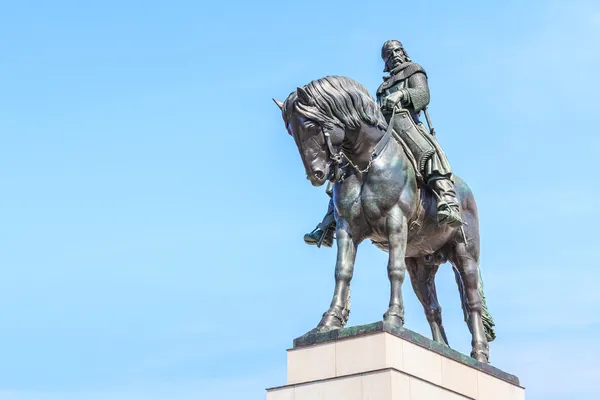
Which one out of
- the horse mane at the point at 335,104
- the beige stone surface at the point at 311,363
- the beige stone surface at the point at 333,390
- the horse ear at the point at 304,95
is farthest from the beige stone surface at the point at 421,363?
the horse ear at the point at 304,95

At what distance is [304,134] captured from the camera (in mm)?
13328

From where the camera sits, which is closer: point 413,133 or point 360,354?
point 360,354

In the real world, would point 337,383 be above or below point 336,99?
below

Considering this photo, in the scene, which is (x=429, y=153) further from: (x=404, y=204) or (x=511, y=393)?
(x=511, y=393)

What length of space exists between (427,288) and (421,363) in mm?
2465

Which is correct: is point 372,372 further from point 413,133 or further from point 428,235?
point 413,133

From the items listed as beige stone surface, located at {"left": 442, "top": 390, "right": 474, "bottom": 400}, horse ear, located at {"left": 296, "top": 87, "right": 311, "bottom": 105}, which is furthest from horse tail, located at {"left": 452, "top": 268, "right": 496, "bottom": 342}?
horse ear, located at {"left": 296, "top": 87, "right": 311, "bottom": 105}

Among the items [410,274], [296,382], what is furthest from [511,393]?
[296,382]

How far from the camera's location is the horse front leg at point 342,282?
44.1 feet

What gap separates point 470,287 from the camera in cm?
1529

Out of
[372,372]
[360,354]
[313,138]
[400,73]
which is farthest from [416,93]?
[372,372]

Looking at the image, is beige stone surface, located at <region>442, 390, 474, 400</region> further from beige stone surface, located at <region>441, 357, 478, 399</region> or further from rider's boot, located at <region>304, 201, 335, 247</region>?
rider's boot, located at <region>304, 201, 335, 247</region>

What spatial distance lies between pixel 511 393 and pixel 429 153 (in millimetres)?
3284

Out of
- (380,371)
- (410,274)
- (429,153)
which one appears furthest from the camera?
(410,274)
